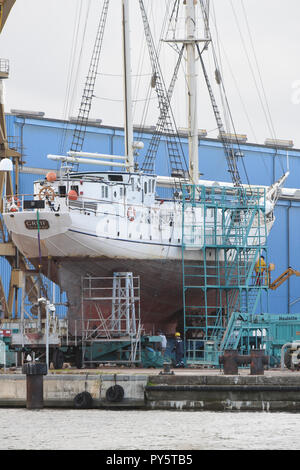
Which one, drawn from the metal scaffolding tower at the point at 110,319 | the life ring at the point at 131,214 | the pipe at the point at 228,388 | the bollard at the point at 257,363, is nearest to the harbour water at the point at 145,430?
the pipe at the point at 228,388

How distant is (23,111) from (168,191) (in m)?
9.18

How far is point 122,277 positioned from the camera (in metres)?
39.8

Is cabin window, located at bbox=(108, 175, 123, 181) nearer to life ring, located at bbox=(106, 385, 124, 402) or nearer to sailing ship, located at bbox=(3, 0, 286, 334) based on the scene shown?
sailing ship, located at bbox=(3, 0, 286, 334)

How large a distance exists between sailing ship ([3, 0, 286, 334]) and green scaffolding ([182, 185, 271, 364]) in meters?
0.24

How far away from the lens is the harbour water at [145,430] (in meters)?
24.4

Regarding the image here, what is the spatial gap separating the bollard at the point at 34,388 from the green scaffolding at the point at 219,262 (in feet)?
36.3

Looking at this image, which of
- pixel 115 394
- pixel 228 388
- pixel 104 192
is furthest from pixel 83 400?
pixel 104 192

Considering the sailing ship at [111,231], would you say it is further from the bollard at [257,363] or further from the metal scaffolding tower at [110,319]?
the bollard at [257,363]

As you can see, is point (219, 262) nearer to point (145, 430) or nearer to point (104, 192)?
point (104, 192)

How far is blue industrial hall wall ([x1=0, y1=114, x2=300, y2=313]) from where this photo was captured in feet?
186

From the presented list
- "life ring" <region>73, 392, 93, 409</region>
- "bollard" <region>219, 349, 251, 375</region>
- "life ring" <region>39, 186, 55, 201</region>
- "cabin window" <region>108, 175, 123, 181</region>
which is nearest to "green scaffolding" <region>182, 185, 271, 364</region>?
"cabin window" <region>108, 175, 123, 181</region>

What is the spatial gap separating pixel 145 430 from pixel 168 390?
363cm
